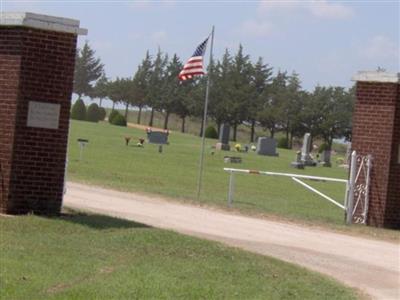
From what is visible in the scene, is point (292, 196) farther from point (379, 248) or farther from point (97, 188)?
point (379, 248)

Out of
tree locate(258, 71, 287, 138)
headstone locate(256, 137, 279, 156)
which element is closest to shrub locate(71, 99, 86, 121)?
tree locate(258, 71, 287, 138)

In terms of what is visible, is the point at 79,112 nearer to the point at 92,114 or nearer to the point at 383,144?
the point at 92,114

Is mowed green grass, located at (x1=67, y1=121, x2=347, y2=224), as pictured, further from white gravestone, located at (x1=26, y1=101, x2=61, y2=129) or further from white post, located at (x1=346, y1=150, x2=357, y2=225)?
white gravestone, located at (x1=26, y1=101, x2=61, y2=129)

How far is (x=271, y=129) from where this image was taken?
282ft

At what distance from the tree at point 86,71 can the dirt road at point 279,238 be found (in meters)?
91.9

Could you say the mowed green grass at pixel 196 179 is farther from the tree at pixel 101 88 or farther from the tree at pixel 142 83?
the tree at pixel 101 88

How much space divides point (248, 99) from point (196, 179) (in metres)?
54.7

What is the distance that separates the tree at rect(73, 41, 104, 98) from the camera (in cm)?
11012

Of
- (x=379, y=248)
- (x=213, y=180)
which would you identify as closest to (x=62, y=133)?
(x=379, y=248)

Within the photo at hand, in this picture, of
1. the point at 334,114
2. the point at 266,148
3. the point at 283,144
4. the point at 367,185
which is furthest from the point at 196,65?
the point at 334,114

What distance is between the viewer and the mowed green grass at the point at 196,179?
66.9 feet

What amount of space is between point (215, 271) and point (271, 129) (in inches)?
3004

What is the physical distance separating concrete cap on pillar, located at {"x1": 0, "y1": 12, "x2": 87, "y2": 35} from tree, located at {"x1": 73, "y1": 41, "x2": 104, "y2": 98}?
318 feet

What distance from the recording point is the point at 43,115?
13.2 meters
